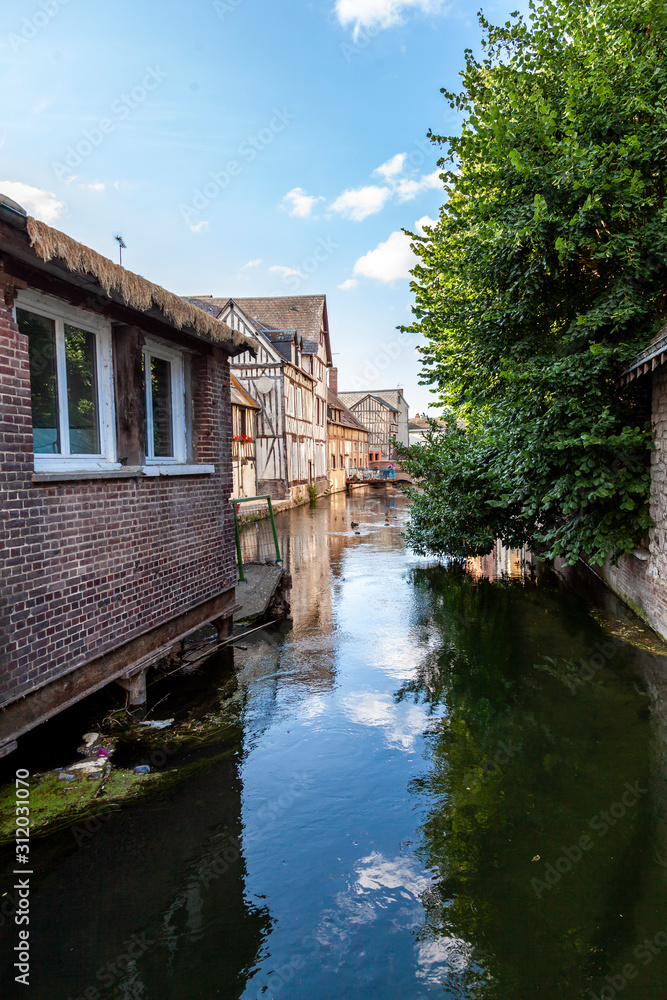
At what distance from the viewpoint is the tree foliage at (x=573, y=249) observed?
690cm

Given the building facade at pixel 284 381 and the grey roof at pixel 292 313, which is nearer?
the building facade at pixel 284 381

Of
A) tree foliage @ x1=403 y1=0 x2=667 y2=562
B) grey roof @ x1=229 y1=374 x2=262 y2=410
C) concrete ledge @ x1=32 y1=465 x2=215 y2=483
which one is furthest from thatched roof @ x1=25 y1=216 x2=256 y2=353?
grey roof @ x1=229 y1=374 x2=262 y2=410

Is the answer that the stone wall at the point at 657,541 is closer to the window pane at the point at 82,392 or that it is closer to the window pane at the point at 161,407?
the window pane at the point at 161,407

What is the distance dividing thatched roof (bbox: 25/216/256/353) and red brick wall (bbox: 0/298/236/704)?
470 millimetres

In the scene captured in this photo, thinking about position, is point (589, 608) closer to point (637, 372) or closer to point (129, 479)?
point (637, 372)

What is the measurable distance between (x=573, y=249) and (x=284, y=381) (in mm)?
20036

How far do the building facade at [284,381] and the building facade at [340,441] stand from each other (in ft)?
17.7

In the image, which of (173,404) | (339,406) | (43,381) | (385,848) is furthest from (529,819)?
Result: (339,406)

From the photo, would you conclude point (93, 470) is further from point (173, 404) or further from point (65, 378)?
point (173, 404)

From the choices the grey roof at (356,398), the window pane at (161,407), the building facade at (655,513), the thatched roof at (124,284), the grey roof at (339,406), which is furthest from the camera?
the grey roof at (356,398)

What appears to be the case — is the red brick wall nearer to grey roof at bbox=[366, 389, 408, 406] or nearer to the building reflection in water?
the building reflection in water

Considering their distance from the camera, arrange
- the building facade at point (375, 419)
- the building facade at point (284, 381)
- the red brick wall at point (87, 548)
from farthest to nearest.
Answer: the building facade at point (375, 419)
the building facade at point (284, 381)
the red brick wall at point (87, 548)

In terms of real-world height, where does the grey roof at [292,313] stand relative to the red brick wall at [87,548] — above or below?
above

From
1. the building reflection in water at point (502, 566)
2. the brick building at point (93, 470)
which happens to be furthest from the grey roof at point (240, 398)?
the brick building at point (93, 470)
